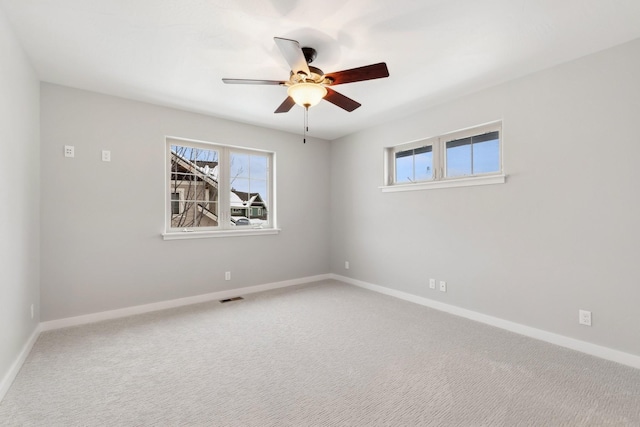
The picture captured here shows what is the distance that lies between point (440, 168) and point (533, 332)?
1.92 metres

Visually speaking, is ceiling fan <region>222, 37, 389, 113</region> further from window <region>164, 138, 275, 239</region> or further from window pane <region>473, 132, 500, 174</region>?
window <region>164, 138, 275, 239</region>

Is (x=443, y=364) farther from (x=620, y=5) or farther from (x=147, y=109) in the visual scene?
(x=147, y=109)

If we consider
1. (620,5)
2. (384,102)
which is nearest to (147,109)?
(384,102)

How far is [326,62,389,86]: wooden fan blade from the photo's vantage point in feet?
6.59

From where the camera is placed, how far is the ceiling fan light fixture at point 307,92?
224cm

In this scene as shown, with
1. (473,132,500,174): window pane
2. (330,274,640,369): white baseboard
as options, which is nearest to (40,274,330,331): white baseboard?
(330,274,640,369): white baseboard

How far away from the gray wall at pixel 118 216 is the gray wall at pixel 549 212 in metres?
2.42

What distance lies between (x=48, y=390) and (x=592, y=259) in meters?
4.05

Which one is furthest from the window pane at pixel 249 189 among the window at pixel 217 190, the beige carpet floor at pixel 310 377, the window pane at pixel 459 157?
the window pane at pixel 459 157

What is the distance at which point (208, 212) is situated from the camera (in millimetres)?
4055

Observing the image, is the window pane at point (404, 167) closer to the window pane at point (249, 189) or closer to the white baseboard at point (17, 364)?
the window pane at point (249, 189)

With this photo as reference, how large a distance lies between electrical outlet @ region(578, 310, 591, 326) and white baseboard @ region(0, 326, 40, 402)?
163 inches

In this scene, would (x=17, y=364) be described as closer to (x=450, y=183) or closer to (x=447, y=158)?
(x=450, y=183)

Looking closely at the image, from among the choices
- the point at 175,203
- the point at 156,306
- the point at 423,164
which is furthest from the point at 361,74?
the point at 156,306
